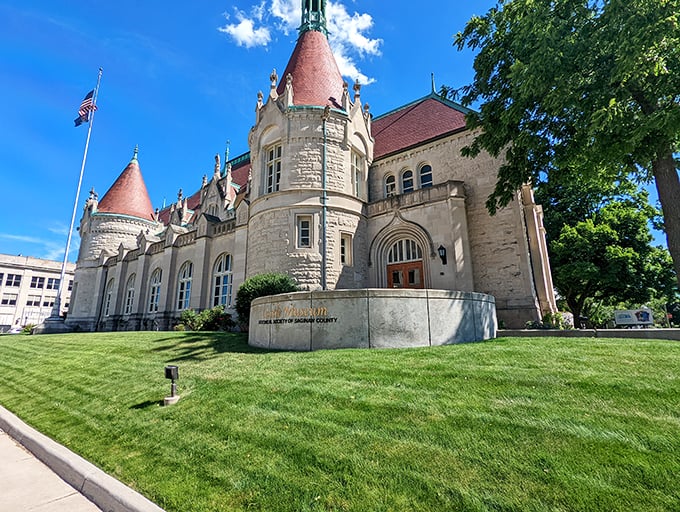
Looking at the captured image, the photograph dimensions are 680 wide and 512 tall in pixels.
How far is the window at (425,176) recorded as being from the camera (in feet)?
64.7

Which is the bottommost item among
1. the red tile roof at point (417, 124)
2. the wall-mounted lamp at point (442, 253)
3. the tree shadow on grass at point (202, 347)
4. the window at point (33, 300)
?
the tree shadow on grass at point (202, 347)

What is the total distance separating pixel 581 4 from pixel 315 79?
46.9ft

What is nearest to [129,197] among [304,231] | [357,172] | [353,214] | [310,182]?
[310,182]

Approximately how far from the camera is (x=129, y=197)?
124 ft

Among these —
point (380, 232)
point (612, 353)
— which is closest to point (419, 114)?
point (380, 232)

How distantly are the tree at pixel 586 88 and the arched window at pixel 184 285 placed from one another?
21.4 m

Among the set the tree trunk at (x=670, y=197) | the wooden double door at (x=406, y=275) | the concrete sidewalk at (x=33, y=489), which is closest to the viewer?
the concrete sidewalk at (x=33, y=489)

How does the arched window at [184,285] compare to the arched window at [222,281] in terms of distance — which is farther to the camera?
the arched window at [184,285]

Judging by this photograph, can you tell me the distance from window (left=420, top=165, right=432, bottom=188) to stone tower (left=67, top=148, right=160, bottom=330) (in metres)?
29.5

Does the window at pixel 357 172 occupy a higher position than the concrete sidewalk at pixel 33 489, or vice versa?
the window at pixel 357 172

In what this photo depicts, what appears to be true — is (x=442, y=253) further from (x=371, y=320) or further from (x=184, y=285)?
(x=184, y=285)

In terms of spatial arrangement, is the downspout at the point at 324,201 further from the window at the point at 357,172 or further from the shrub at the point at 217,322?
the shrub at the point at 217,322

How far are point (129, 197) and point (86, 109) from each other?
917 centimetres

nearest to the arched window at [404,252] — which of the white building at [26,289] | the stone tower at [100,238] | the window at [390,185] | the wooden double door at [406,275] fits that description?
the wooden double door at [406,275]
